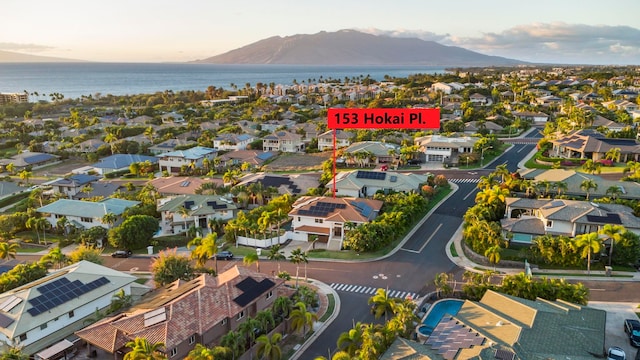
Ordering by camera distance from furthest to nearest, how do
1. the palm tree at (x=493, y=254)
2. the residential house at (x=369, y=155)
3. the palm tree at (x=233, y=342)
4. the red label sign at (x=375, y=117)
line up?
the residential house at (x=369, y=155) → the red label sign at (x=375, y=117) → the palm tree at (x=493, y=254) → the palm tree at (x=233, y=342)

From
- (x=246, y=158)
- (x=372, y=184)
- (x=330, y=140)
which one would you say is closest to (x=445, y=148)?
(x=372, y=184)

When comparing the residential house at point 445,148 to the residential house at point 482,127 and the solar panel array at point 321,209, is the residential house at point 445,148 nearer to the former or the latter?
Answer: the residential house at point 482,127

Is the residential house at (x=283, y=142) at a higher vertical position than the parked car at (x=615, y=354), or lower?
higher

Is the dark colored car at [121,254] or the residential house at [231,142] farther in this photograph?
the residential house at [231,142]

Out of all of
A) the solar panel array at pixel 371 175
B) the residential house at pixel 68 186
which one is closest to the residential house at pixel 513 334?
the solar panel array at pixel 371 175

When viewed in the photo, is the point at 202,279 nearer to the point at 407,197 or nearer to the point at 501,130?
the point at 407,197

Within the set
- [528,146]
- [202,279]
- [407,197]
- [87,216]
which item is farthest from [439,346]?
[528,146]
